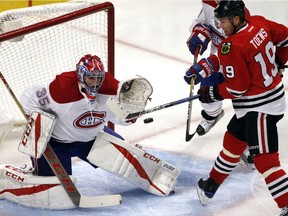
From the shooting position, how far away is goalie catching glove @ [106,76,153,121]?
3.66 metres

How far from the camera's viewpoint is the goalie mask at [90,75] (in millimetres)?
3586

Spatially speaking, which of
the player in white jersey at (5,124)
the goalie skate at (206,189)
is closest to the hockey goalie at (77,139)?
the goalie skate at (206,189)

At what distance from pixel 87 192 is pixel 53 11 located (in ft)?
3.31

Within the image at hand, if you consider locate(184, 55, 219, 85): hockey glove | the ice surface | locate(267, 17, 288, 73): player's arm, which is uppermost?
locate(267, 17, 288, 73): player's arm

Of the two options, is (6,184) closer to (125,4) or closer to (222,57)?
(222,57)

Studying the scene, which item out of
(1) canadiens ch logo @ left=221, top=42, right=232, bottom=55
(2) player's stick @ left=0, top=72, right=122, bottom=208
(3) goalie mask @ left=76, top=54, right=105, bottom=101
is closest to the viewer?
(1) canadiens ch logo @ left=221, top=42, right=232, bottom=55

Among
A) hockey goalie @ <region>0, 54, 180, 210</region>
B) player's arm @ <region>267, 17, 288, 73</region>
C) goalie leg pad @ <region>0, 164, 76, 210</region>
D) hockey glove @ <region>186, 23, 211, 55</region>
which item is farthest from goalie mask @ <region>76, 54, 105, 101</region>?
hockey glove @ <region>186, 23, 211, 55</region>

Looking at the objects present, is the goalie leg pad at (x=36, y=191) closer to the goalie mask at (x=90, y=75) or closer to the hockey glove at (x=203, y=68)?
the goalie mask at (x=90, y=75)

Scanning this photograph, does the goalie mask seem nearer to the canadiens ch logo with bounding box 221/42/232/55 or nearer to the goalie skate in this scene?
the canadiens ch logo with bounding box 221/42/232/55

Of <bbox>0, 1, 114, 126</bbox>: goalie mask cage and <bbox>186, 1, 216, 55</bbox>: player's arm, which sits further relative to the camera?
<bbox>186, 1, 216, 55</bbox>: player's arm

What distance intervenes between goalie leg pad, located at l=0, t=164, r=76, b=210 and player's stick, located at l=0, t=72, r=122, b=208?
0.07ft

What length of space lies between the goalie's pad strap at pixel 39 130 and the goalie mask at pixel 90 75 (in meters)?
0.19

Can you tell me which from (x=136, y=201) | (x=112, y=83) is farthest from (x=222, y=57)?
(x=136, y=201)

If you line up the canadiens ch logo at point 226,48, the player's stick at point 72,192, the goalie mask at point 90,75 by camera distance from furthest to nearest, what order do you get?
the player's stick at point 72,192 < the goalie mask at point 90,75 < the canadiens ch logo at point 226,48
